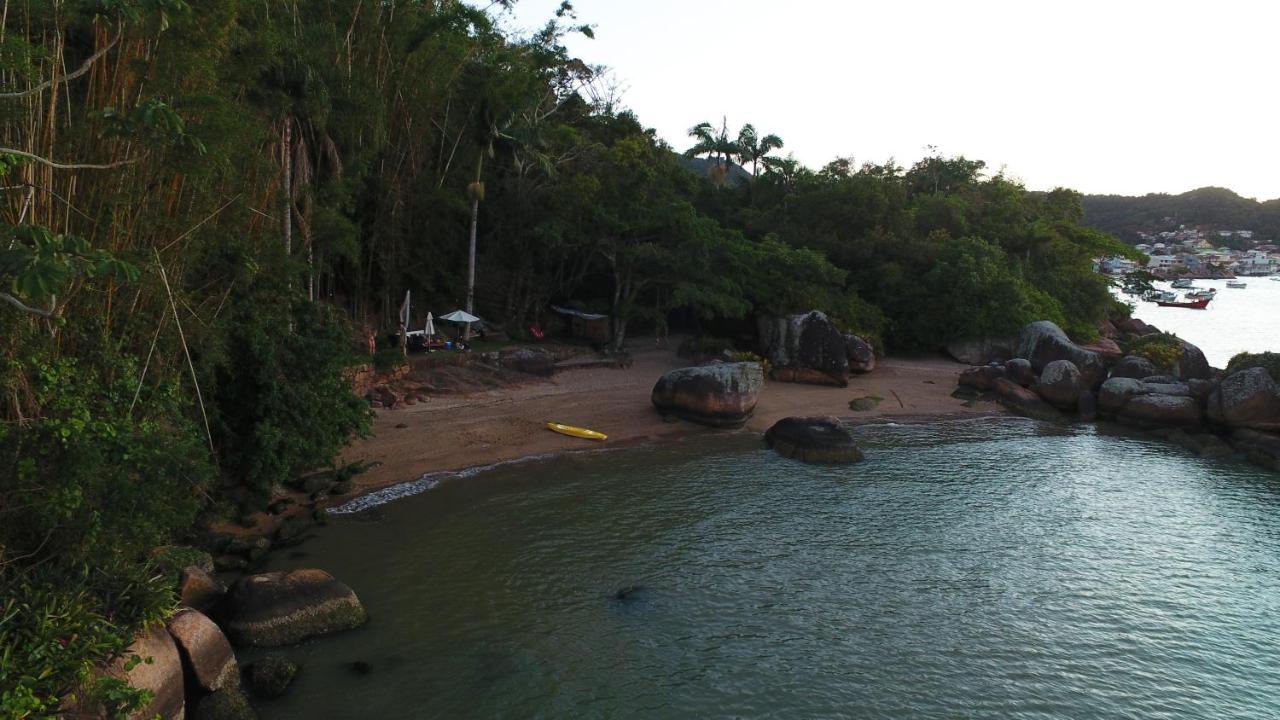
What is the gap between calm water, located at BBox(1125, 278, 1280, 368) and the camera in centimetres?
4138

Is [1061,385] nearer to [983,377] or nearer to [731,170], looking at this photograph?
→ [983,377]

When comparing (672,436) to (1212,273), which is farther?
(1212,273)

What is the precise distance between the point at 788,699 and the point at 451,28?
75.5ft

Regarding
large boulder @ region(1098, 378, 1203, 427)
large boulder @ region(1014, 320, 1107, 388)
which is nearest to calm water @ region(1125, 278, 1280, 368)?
large boulder @ region(1014, 320, 1107, 388)

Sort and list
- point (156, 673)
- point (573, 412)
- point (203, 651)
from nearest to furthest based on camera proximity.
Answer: point (156, 673), point (203, 651), point (573, 412)

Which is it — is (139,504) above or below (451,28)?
below

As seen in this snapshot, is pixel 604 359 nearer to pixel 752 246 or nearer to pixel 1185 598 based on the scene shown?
pixel 752 246

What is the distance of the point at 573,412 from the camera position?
22734mm

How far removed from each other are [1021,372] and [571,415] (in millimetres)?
17633

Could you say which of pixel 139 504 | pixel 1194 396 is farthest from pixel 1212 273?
pixel 139 504

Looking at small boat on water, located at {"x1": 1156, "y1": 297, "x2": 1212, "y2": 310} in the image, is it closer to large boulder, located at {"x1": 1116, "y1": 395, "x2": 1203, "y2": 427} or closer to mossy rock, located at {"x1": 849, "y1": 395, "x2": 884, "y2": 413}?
large boulder, located at {"x1": 1116, "y1": 395, "x2": 1203, "y2": 427}

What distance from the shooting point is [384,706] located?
906 cm

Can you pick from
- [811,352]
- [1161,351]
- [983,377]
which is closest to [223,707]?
[811,352]

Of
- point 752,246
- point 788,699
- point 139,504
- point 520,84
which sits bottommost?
point 788,699
